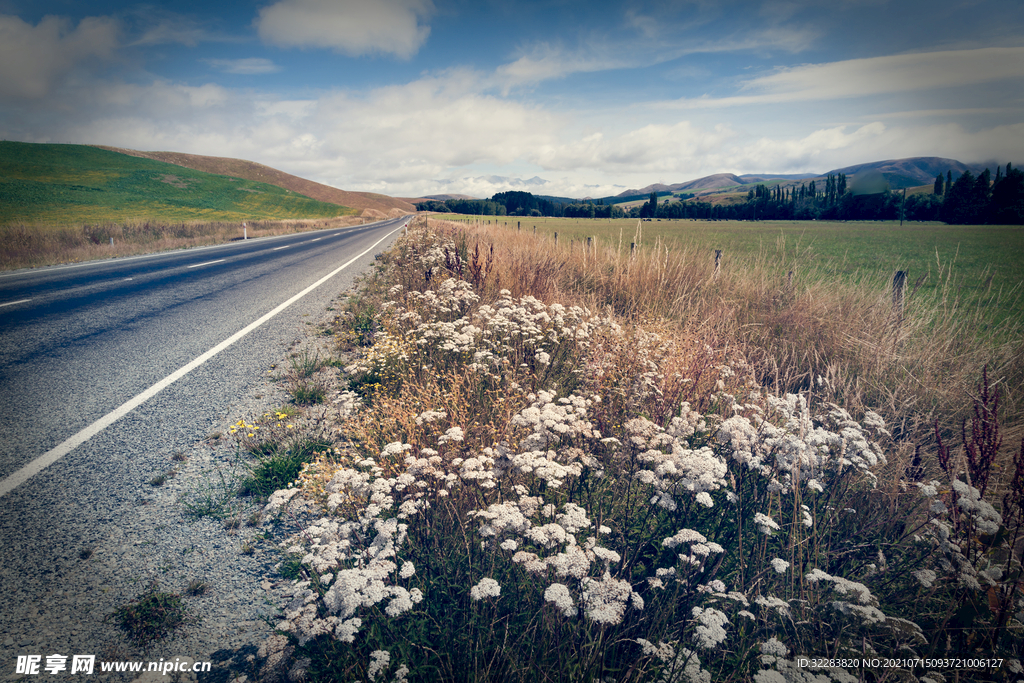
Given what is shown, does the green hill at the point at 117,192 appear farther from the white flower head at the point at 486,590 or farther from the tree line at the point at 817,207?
the white flower head at the point at 486,590

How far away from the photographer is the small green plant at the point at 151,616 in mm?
1869

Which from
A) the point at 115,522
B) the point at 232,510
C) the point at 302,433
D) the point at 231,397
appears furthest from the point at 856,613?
the point at 231,397

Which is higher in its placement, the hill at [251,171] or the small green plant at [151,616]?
the hill at [251,171]

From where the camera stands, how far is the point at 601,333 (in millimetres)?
4594

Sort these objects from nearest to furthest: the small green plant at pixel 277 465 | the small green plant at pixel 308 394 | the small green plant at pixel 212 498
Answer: the small green plant at pixel 212 498 < the small green plant at pixel 277 465 < the small green plant at pixel 308 394

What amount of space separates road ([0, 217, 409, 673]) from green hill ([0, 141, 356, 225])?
29.1 meters

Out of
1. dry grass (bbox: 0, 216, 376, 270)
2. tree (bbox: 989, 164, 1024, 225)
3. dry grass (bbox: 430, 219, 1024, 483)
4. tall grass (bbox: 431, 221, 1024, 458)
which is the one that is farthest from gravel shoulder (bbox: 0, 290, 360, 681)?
tree (bbox: 989, 164, 1024, 225)

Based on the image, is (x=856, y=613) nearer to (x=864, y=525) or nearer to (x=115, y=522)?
(x=864, y=525)

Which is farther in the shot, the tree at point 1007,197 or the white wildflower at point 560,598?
the tree at point 1007,197

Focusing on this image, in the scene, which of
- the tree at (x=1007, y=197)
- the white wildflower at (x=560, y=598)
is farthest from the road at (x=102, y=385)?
the tree at (x=1007, y=197)

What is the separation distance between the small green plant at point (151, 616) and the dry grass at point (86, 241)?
16.8 metres

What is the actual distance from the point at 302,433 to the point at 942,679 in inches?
165

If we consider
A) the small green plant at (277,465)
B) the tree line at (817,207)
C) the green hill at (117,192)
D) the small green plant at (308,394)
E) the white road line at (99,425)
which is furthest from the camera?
the green hill at (117,192)

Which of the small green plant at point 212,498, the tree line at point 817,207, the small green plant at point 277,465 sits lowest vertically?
the small green plant at point 212,498
